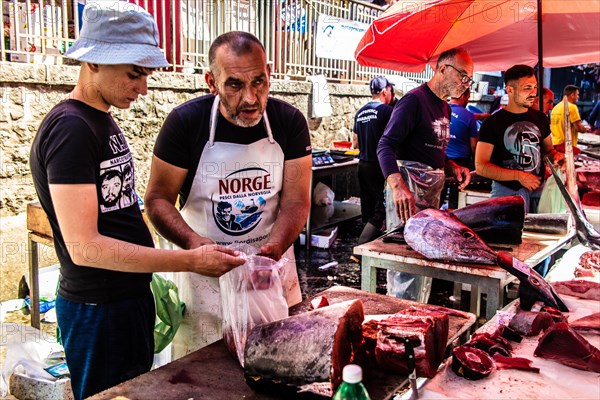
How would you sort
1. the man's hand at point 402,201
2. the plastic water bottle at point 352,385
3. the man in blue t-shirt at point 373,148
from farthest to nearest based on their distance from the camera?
the man in blue t-shirt at point 373,148 < the man's hand at point 402,201 < the plastic water bottle at point 352,385

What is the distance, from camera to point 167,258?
207cm

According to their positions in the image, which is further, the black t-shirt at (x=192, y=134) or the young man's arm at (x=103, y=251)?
the black t-shirt at (x=192, y=134)

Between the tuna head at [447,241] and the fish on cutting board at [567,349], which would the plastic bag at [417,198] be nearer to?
the tuna head at [447,241]

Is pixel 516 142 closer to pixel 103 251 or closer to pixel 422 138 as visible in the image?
pixel 422 138

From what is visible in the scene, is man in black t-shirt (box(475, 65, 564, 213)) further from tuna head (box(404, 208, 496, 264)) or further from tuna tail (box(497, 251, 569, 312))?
tuna tail (box(497, 251, 569, 312))

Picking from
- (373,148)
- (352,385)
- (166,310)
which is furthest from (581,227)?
(373,148)

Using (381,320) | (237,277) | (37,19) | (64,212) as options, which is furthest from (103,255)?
(37,19)

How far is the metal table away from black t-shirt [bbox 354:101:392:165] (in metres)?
3.66

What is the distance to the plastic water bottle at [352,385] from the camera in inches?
54.1

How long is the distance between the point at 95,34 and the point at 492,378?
2004 mm

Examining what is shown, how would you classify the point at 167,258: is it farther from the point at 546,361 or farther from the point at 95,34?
the point at 546,361

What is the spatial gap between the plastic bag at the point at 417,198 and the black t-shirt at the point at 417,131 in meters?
0.07

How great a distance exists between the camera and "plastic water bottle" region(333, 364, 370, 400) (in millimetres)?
1373

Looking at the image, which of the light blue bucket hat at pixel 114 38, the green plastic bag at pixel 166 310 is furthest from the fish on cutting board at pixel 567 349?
the light blue bucket hat at pixel 114 38
